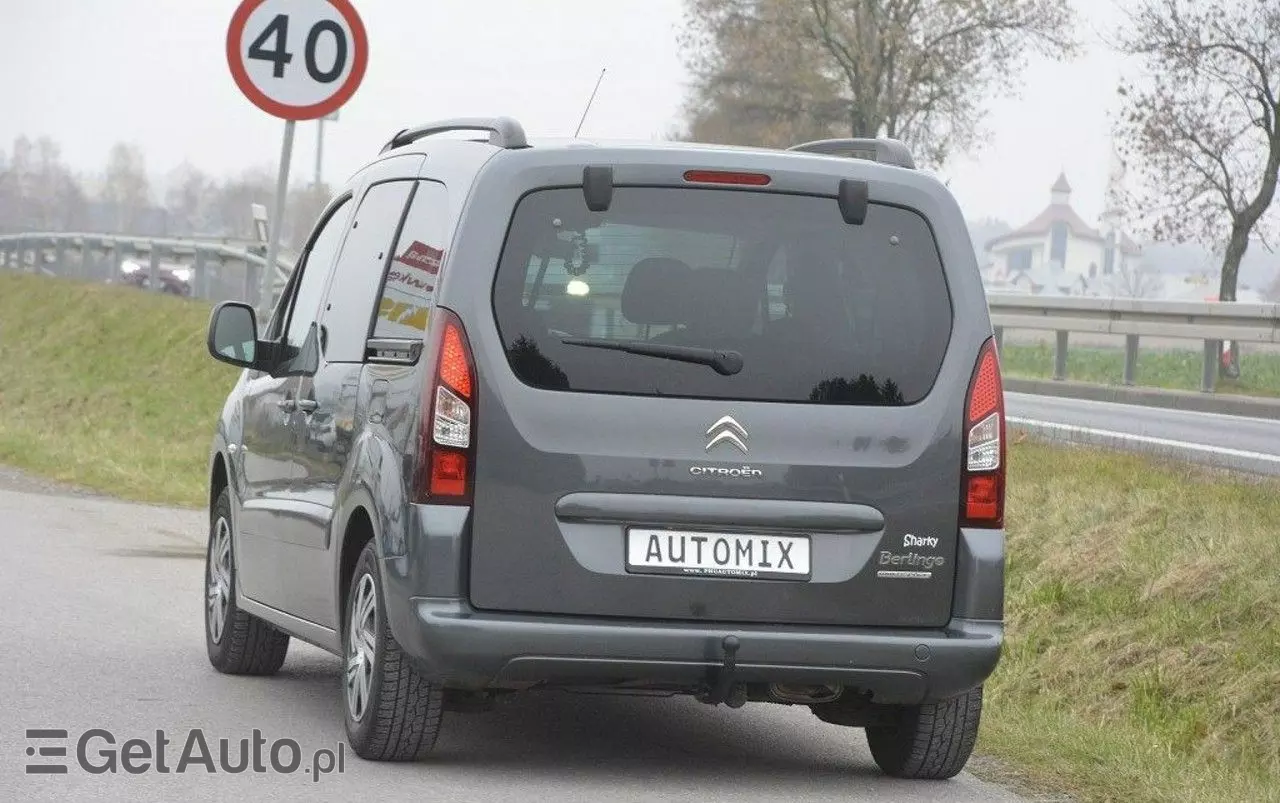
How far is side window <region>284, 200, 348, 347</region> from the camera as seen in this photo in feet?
27.1

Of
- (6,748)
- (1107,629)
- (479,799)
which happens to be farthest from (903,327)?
(1107,629)

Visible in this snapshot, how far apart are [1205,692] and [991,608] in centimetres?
269

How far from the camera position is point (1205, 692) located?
9.06 metres

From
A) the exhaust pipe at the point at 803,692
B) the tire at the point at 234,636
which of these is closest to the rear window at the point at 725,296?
the exhaust pipe at the point at 803,692

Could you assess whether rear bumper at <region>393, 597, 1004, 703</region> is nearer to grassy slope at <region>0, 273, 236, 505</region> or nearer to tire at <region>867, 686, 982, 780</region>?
tire at <region>867, 686, 982, 780</region>

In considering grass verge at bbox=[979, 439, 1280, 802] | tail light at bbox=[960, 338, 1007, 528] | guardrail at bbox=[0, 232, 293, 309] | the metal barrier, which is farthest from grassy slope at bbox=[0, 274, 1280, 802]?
guardrail at bbox=[0, 232, 293, 309]

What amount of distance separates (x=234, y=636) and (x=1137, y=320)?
18.9 meters

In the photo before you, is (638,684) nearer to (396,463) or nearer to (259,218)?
(396,463)

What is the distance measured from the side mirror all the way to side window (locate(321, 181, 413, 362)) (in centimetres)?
42

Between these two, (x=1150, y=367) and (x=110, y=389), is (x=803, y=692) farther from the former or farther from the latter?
(x=1150, y=367)

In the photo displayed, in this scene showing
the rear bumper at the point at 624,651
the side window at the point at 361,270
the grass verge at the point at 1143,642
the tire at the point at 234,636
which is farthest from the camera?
the tire at the point at 234,636

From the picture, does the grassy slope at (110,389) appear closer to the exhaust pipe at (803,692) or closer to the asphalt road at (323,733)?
the asphalt road at (323,733)

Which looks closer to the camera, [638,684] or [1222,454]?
[638,684]

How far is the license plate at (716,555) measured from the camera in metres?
6.42
